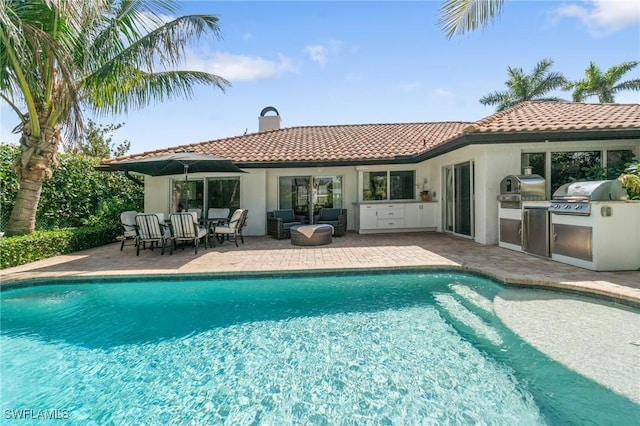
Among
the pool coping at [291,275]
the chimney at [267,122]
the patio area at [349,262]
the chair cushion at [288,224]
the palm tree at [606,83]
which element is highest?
the palm tree at [606,83]

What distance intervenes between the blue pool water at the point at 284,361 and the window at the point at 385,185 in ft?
25.9

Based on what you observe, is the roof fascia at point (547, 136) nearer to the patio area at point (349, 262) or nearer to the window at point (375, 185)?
the patio area at point (349, 262)

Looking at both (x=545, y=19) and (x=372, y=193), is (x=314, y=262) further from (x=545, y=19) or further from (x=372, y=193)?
(x=545, y=19)

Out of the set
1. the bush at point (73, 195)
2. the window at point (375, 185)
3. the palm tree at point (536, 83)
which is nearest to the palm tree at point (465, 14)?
the window at point (375, 185)

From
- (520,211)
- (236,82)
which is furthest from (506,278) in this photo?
(236,82)

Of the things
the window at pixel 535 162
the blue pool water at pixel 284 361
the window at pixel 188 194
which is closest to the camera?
the blue pool water at pixel 284 361

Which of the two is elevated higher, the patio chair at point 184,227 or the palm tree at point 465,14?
the palm tree at point 465,14

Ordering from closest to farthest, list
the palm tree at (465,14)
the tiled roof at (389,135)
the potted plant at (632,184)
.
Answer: the palm tree at (465,14), the potted plant at (632,184), the tiled roof at (389,135)

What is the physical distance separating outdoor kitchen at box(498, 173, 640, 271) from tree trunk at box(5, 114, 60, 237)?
13168mm

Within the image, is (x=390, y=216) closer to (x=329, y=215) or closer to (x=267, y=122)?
(x=329, y=215)

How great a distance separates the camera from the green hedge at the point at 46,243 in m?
7.69

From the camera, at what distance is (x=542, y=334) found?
4051mm

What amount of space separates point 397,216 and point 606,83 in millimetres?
26978

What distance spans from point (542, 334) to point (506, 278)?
7.10 feet
